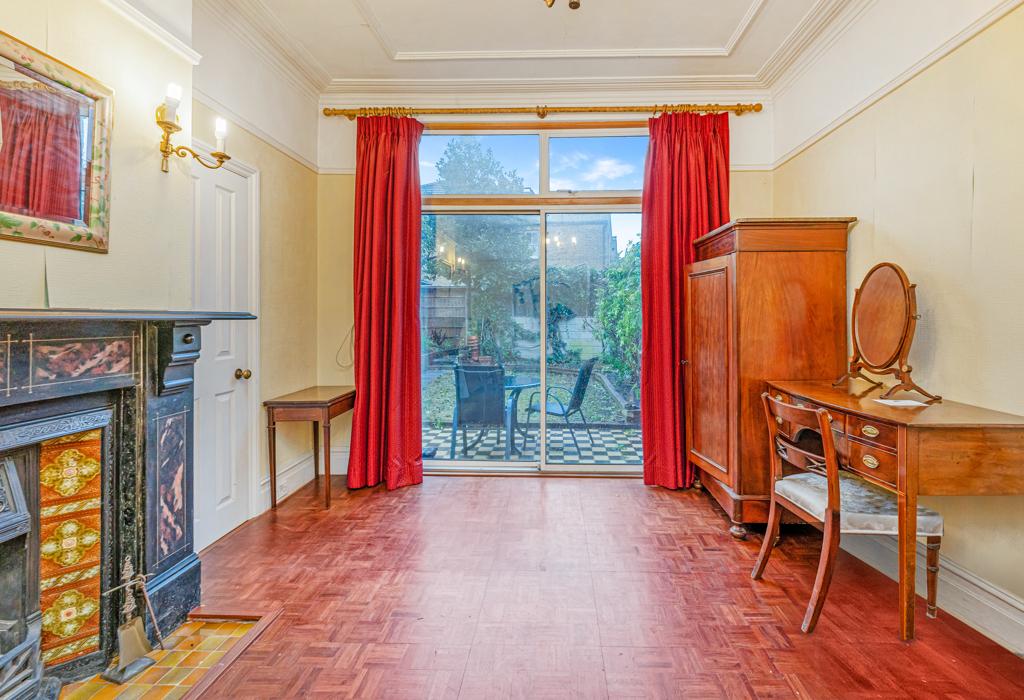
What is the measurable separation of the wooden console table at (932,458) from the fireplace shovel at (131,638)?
277 centimetres

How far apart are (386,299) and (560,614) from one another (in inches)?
98.0

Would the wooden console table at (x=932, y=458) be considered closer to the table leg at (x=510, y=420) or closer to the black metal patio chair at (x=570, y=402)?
the black metal patio chair at (x=570, y=402)

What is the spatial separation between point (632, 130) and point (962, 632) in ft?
11.5

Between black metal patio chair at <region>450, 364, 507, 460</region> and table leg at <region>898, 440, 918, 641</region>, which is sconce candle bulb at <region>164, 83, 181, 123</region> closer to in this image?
black metal patio chair at <region>450, 364, 507, 460</region>

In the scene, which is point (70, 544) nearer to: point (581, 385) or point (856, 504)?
point (856, 504)

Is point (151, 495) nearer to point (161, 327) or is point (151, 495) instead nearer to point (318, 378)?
point (161, 327)

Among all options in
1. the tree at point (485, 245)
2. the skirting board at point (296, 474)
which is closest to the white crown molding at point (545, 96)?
the tree at point (485, 245)

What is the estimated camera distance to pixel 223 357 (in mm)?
2811

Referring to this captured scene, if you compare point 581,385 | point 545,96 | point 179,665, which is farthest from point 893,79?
point 179,665

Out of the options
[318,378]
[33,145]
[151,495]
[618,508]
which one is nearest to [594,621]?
[618,508]

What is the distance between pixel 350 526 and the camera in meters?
2.96

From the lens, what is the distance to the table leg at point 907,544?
169 centimetres

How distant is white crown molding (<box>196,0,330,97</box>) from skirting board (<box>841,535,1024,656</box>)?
445 cm

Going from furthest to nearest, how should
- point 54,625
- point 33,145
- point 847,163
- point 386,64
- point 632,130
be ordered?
point 632,130
point 386,64
point 847,163
point 54,625
point 33,145
